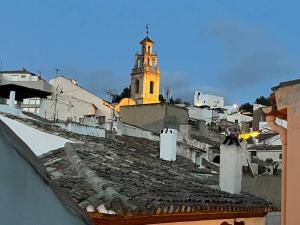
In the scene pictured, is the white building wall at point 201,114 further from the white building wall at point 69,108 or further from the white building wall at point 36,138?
the white building wall at point 36,138

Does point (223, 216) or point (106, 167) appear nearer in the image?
point (106, 167)

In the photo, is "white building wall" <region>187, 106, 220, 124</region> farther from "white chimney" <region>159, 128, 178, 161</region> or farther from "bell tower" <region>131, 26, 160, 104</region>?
"white chimney" <region>159, 128, 178, 161</region>

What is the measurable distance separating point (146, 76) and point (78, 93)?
36551 millimetres

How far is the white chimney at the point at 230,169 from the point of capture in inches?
647

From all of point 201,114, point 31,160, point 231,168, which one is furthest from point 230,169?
point 201,114

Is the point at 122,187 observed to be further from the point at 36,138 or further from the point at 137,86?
the point at 137,86

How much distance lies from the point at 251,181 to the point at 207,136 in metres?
20.2

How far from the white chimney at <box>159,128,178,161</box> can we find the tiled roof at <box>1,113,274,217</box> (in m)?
4.28

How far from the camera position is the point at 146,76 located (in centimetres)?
7794

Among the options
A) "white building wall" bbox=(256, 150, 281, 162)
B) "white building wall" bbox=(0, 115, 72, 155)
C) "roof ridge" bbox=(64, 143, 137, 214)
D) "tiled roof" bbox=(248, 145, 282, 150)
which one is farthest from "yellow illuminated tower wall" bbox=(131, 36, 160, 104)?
"roof ridge" bbox=(64, 143, 137, 214)

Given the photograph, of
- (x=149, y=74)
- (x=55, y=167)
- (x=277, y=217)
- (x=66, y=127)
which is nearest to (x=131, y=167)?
(x=55, y=167)

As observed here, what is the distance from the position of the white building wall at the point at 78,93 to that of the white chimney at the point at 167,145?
67.0 feet

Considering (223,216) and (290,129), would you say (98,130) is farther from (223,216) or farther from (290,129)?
(290,129)

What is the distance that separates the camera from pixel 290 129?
7.34m
